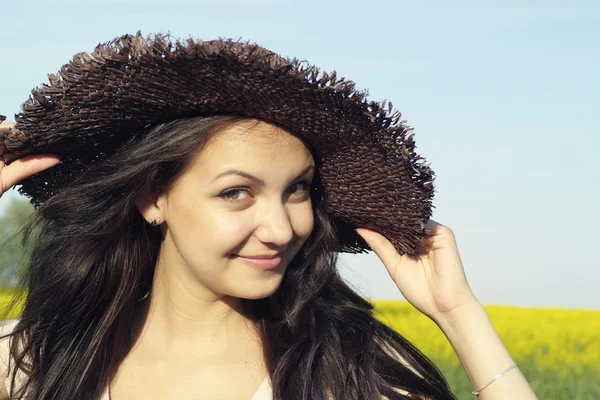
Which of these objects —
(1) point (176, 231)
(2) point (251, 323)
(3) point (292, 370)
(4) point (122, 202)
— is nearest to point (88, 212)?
(4) point (122, 202)

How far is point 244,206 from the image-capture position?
3184 millimetres

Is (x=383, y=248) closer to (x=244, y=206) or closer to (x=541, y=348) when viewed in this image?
(x=244, y=206)

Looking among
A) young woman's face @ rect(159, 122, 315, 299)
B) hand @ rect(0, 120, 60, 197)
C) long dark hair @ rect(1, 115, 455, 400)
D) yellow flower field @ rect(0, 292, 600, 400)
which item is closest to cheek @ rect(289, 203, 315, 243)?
young woman's face @ rect(159, 122, 315, 299)

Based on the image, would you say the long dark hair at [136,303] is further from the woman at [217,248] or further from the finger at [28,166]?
the finger at [28,166]

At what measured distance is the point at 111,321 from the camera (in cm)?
376

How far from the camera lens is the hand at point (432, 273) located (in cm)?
329

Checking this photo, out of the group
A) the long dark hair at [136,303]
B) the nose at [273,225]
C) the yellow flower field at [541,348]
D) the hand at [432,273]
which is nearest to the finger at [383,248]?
the hand at [432,273]

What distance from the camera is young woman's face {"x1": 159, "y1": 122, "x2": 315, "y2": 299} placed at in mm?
3174

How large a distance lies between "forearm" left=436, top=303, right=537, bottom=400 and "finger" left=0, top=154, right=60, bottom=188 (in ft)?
5.08

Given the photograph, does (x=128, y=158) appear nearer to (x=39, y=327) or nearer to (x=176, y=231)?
(x=176, y=231)

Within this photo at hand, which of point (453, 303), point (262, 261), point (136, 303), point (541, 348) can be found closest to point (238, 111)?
point (262, 261)

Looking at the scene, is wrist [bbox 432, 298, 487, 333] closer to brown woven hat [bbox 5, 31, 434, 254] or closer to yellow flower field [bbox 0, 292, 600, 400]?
brown woven hat [bbox 5, 31, 434, 254]

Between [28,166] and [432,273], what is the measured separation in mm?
1536

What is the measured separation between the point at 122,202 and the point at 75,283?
443 millimetres
